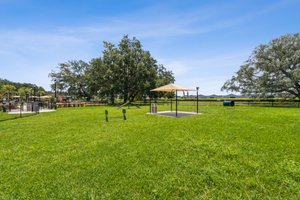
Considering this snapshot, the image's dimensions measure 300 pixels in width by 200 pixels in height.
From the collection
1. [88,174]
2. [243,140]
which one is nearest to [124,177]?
[88,174]

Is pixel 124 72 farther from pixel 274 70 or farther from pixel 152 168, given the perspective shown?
pixel 152 168

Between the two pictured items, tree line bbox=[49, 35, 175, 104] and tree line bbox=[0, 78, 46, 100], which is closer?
tree line bbox=[0, 78, 46, 100]

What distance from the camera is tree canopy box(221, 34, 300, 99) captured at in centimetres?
2155

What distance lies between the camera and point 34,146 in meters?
4.86

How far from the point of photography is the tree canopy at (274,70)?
848 inches

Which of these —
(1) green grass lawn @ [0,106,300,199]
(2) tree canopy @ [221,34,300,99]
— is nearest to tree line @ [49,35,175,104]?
(2) tree canopy @ [221,34,300,99]

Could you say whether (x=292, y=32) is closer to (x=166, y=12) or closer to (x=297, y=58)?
(x=297, y=58)

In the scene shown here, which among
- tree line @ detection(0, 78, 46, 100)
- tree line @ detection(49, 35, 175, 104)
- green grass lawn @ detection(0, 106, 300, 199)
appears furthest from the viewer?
tree line @ detection(49, 35, 175, 104)

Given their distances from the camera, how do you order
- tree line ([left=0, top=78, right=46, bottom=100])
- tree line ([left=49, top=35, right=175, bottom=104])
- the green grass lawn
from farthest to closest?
1. tree line ([left=49, top=35, right=175, bottom=104])
2. tree line ([left=0, top=78, right=46, bottom=100])
3. the green grass lawn

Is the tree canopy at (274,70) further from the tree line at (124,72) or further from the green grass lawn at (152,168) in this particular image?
the green grass lawn at (152,168)

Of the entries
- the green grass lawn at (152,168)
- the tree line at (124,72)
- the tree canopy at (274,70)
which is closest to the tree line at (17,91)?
the tree line at (124,72)

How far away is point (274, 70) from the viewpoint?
22.4 metres

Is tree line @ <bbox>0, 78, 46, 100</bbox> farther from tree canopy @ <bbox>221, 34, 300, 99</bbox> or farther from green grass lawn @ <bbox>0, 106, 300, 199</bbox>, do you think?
tree canopy @ <bbox>221, 34, 300, 99</bbox>

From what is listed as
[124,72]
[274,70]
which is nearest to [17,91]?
[124,72]
